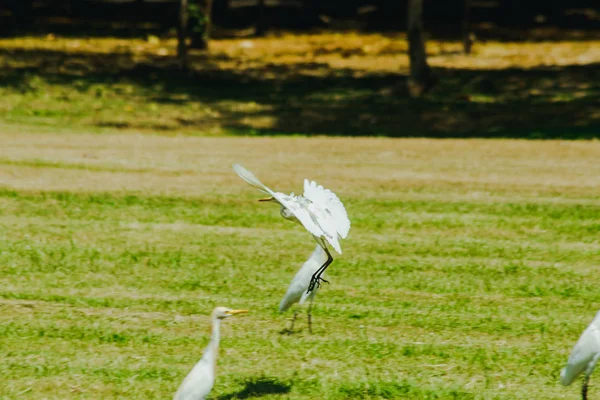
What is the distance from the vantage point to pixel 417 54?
2369cm

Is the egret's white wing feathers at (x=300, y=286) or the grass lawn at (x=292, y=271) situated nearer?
the grass lawn at (x=292, y=271)

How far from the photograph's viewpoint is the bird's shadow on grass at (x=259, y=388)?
6.89m

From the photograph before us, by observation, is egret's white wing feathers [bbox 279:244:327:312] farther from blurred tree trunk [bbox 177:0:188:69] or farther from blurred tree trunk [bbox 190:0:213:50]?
blurred tree trunk [bbox 190:0:213:50]

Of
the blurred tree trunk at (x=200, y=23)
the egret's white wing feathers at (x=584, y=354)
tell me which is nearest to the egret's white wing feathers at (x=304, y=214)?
the egret's white wing feathers at (x=584, y=354)

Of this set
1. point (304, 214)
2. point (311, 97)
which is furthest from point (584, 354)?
point (311, 97)

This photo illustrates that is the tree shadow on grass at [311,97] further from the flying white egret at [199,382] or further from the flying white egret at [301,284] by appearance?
the flying white egret at [199,382]

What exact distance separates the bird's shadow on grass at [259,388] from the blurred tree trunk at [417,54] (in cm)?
1729

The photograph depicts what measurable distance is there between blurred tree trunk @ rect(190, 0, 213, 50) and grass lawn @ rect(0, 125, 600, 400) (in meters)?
12.6

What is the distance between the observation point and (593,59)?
27781 millimetres

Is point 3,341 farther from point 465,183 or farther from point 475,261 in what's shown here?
point 465,183

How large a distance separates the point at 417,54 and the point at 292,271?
47.0ft

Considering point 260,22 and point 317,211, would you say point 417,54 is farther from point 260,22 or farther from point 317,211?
point 317,211

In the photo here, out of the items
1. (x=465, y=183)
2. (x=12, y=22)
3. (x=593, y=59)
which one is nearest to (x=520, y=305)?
(x=465, y=183)

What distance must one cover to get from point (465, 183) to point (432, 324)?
21.1ft
